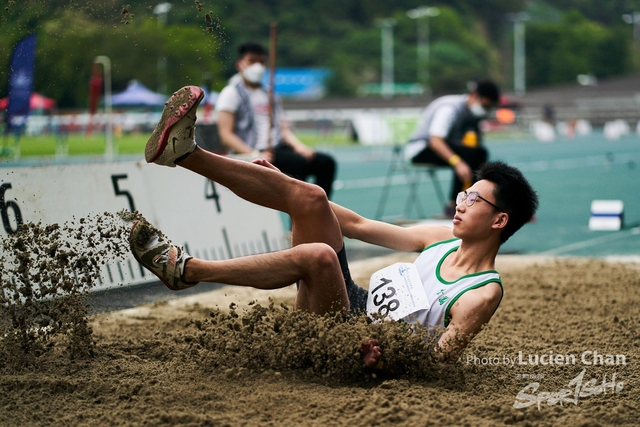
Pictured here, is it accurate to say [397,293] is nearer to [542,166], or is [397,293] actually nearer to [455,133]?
[455,133]

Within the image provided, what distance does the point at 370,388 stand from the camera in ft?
12.7

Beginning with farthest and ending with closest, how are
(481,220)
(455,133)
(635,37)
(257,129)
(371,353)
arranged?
(635,37), (455,133), (257,129), (481,220), (371,353)

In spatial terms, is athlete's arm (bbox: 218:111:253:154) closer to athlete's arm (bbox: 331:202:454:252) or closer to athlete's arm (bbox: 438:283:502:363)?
athlete's arm (bbox: 331:202:454:252)

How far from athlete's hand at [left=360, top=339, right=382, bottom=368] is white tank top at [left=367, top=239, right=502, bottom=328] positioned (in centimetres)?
27

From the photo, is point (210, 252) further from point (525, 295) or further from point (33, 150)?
point (33, 150)

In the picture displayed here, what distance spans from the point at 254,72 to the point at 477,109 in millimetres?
3106

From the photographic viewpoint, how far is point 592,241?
9.91 m

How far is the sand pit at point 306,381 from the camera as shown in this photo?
3.51 meters

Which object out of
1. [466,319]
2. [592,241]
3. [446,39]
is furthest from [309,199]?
[446,39]

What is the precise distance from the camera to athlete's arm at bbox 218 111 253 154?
8.61 metres

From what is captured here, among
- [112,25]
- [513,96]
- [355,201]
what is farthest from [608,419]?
[513,96]

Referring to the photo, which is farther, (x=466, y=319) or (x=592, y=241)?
(x=592, y=241)

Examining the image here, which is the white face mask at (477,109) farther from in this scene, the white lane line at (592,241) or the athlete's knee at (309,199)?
the athlete's knee at (309,199)

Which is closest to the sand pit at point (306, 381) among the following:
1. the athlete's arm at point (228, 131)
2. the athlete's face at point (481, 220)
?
the athlete's face at point (481, 220)
